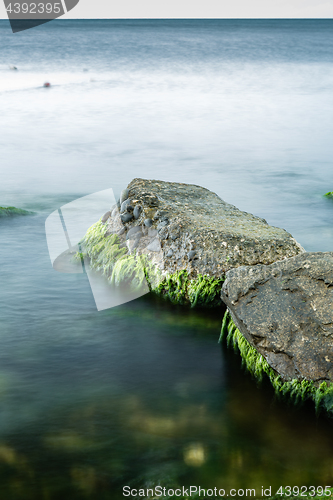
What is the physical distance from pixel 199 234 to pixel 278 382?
223cm

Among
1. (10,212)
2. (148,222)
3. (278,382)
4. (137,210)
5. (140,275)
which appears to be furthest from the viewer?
(10,212)

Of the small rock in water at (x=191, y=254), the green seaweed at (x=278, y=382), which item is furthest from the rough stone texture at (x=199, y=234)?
the green seaweed at (x=278, y=382)

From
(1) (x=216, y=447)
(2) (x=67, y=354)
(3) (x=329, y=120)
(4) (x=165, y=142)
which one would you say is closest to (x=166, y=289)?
(2) (x=67, y=354)

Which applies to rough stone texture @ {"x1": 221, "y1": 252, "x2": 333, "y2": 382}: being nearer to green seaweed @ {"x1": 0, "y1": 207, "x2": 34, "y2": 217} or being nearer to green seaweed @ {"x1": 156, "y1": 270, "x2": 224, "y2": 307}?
green seaweed @ {"x1": 156, "y1": 270, "x2": 224, "y2": 307}

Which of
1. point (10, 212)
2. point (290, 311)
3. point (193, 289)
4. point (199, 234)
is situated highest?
point (199, 234)

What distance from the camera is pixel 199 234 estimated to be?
19.9ft

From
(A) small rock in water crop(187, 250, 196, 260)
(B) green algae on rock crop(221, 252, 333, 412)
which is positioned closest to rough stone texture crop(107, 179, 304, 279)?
(A) small rock in water crop(187, 250, 196, 260)

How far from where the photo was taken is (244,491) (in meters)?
3.39

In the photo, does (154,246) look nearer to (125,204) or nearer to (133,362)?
(125,204)

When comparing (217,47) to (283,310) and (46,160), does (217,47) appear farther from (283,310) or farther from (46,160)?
(283,310)

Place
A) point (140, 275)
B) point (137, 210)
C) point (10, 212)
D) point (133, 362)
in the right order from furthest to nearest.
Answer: point (10, 212), point (137, 210), point (140, 275), point (133, 362)

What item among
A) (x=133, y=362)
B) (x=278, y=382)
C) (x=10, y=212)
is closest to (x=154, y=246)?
(x=133, y=362)

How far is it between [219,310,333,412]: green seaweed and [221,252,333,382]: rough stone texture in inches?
2.5

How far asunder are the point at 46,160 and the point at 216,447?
43.6ft
